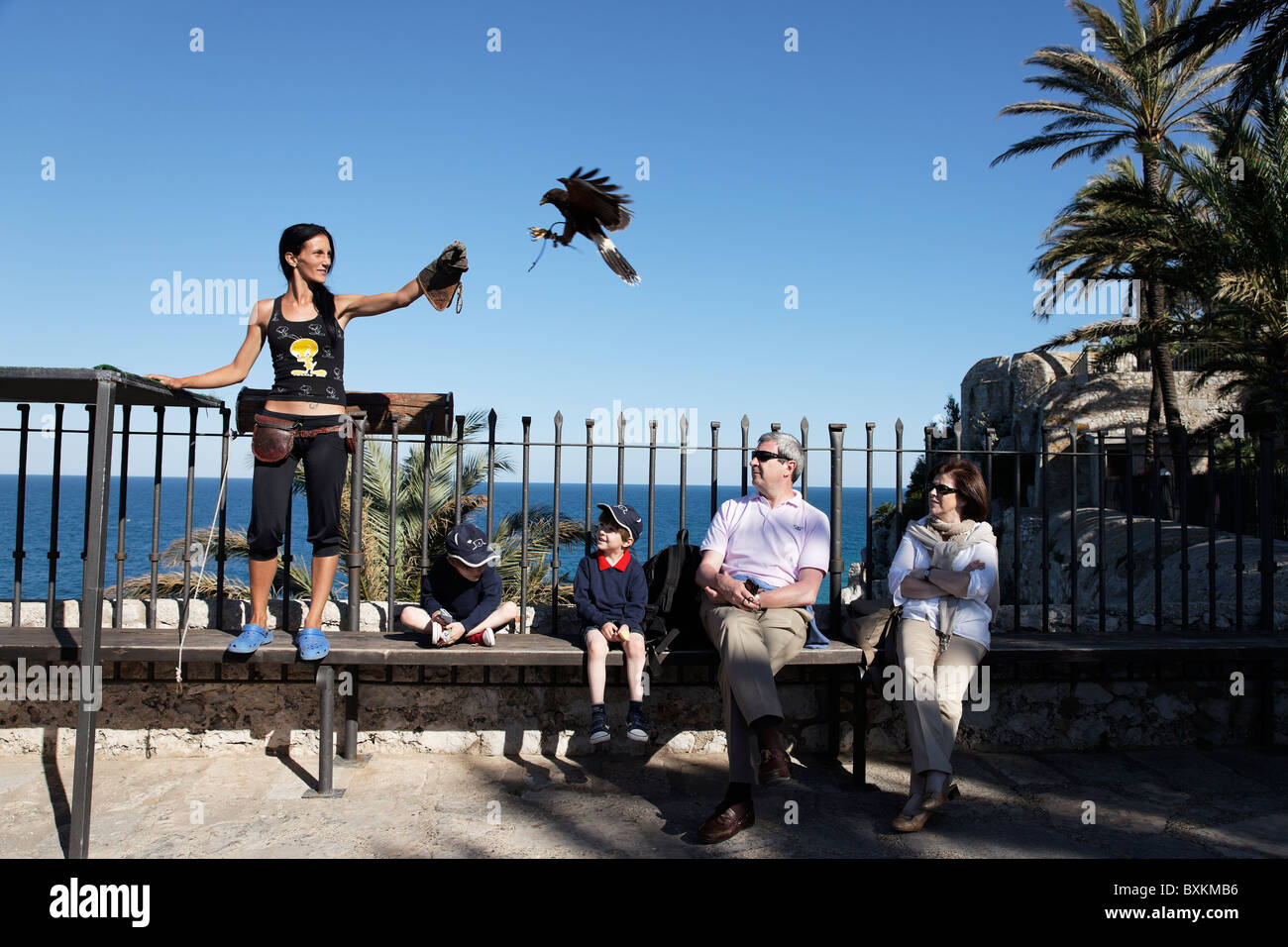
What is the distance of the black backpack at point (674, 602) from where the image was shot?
445 cm

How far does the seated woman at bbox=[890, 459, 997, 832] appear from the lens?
3857 mm

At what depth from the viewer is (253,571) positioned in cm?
422

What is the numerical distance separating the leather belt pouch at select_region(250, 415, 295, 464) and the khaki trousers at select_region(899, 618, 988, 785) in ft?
9.72

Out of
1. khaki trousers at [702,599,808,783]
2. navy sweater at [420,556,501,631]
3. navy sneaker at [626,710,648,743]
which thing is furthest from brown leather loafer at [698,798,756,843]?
navy sweater at [420,556,501,631]

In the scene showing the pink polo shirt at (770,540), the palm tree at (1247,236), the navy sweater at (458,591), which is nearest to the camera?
the pink polo shirt at (770,540)

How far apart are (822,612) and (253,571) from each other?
302 cm

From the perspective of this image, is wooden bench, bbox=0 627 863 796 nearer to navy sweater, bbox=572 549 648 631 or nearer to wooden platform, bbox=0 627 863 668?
wooden platform, bbox=0 627 863 668

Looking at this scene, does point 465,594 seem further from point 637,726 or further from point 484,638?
point 637,726

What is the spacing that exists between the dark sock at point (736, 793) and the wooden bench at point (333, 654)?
675 millimetres

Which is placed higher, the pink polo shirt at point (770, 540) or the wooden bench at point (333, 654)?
the pink polo shirt at point (770, 540)

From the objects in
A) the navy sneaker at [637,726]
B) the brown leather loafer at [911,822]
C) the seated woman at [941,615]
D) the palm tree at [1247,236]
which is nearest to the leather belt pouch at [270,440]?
the navy sneaker at [637,726]
